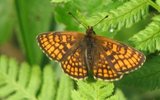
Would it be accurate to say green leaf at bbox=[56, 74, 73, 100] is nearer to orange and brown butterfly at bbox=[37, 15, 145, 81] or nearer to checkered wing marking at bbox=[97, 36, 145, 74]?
orange and brown butterfly at bbox=[37, 15, 145, 81]

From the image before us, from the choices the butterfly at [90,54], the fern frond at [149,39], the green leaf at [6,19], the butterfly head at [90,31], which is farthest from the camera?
the green leaf at [6,19]

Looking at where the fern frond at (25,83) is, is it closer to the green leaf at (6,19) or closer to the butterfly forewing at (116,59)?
the butterfly forewing at (116,59)

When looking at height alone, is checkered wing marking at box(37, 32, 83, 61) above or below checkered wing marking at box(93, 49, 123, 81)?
above

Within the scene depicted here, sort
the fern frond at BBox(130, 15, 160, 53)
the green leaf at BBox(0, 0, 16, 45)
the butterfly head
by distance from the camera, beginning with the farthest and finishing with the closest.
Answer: the green leaf at BBox(0, 0, 16, 45)
the butterfly head
the fern frond at BBox(130, 15, 160, 53)

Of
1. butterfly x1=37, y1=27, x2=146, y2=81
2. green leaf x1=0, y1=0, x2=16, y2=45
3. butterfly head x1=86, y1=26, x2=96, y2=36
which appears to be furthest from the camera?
green leaf x1=0, y1=0, x2=16, y2=45

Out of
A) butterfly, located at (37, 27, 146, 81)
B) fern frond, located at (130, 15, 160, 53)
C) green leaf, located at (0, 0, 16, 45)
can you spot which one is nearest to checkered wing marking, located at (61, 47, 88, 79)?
butterfly, located at (37, 27, 146, 81)

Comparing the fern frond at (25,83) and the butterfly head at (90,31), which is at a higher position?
the butterfly head at (90,31)

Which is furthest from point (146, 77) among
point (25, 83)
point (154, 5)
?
point (25, 83)

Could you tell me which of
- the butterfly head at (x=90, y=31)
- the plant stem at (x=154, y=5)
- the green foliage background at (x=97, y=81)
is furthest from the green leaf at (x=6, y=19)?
the plant stem at (x=154, y=5)

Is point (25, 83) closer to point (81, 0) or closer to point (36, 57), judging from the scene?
point (81, 0)
